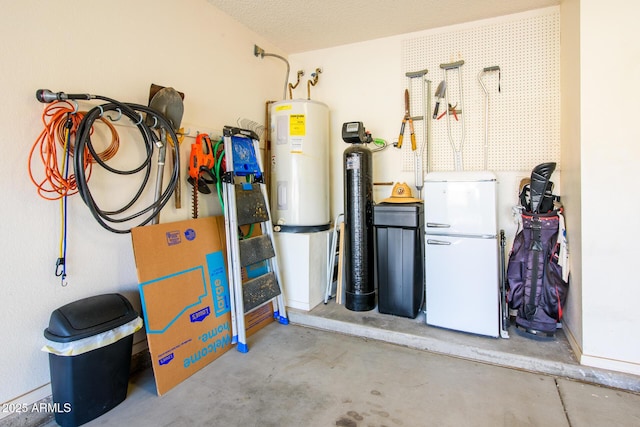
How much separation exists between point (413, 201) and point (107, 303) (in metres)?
2.23

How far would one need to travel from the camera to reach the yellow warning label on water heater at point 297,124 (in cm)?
292

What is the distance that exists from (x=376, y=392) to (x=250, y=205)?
62.6 inches

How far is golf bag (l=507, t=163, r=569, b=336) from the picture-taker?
2248mm

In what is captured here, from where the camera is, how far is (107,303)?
1724 millimetres

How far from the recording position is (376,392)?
1887 millimetres

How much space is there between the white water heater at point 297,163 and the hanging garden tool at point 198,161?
68 cm

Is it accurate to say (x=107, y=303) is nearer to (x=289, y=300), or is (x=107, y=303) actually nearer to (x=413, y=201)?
(x=289, y=300)

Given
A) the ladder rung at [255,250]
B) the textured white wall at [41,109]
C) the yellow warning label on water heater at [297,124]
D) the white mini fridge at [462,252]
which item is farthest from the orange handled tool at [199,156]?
the white mini fridge at [462,252]

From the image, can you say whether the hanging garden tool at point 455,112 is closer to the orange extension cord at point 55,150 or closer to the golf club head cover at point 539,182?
the golf club head cover at point 539,182

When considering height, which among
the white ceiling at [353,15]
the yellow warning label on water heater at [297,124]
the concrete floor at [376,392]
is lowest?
the concrete floor at [376,392]

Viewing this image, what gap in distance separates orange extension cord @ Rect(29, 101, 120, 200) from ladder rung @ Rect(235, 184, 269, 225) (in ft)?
3.25

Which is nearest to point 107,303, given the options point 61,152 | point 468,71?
point 61,152

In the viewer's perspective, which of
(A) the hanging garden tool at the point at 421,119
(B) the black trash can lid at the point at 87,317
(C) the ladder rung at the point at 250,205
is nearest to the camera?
(B) the black trash can lid at the point at 87,317

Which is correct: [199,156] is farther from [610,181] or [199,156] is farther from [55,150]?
[610,181]
